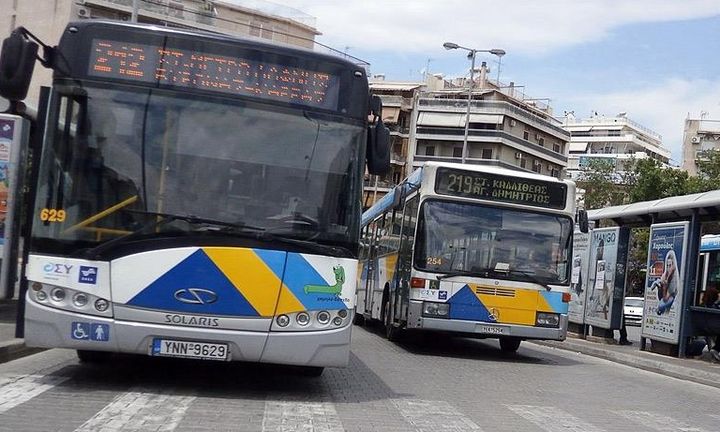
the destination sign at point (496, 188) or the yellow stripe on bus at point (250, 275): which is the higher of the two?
the destination sign at point (496, 188)

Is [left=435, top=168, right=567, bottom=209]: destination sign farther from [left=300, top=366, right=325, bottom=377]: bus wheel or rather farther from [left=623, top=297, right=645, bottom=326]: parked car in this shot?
[left=623, top=297, right=645, bottom=326]: parked car

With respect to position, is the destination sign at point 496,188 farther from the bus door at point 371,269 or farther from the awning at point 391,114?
the awning at point 391,114

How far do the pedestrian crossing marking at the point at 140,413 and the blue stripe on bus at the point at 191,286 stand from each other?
0.85 metres

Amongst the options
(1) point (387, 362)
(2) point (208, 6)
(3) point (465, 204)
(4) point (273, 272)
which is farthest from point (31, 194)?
(2) point (208, 6)

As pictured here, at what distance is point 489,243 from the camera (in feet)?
49.2

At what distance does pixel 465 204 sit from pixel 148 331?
784 centimetres

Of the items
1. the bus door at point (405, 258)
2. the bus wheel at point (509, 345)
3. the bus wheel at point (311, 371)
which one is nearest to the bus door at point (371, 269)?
the bus door at point (405, 258)

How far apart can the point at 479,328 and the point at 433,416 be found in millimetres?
6487

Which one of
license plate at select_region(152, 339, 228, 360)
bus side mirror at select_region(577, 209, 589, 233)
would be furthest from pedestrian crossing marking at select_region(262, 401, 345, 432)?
bus side mirror at select_region(577, 209, 589, 233)

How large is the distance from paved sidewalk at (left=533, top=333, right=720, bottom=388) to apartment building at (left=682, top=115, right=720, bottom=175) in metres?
77.6

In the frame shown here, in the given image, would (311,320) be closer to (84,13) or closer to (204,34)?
(204,34)

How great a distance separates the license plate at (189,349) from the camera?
27.6 ft

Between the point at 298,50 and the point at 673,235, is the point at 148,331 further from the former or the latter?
the point at 673,235

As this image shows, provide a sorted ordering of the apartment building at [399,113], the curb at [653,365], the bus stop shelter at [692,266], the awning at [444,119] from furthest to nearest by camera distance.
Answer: the awning at [444,119] < the apartment building at [399,113] < the bus stop shelter at [692,266] < the curb at [653,365]
